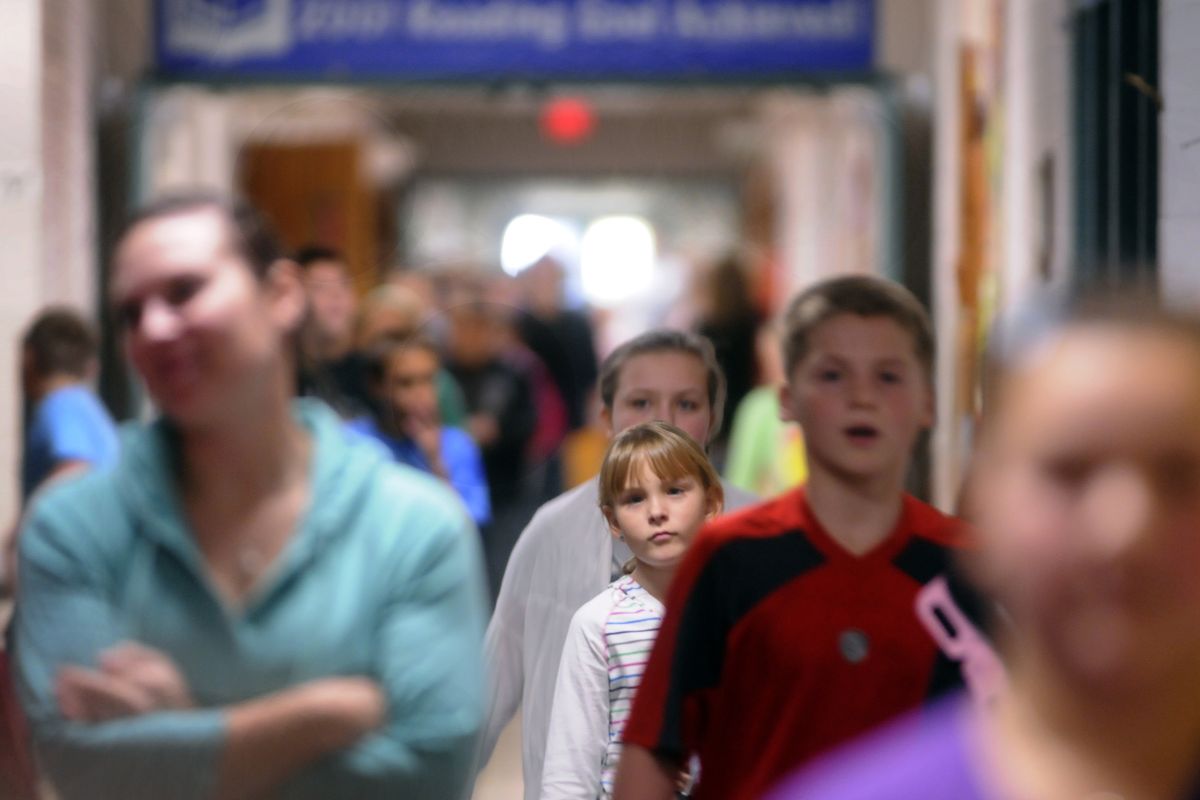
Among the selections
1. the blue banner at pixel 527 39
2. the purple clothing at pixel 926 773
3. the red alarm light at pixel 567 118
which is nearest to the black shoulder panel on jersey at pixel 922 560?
the purple clothing at pixel 926 773

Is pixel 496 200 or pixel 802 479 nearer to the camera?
pixel 802 479

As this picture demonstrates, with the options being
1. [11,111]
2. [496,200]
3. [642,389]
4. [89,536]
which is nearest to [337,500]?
[89,536]

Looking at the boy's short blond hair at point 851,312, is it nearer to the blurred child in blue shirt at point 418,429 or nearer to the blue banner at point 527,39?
the blurred child in blue shirt at point 418,429

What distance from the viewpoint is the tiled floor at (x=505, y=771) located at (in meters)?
0.99

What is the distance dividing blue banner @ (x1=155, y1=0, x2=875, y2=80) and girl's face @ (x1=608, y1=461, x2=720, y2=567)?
1.67ft

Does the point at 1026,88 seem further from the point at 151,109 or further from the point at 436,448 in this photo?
the point at 151,109

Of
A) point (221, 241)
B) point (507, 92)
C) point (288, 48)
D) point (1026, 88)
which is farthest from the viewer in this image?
point (507, 92)

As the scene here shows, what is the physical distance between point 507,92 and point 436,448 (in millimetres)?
451

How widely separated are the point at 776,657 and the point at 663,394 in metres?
0.24

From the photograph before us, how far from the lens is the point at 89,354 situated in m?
1.07

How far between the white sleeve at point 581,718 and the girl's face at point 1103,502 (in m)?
0.50

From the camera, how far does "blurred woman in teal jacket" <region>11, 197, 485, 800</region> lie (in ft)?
2.70

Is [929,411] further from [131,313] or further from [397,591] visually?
[131,313]

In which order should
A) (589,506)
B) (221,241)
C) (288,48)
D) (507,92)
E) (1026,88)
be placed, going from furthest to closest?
(507,92) < (288,48) < (1026,88) < (589,506) < (221,241)
